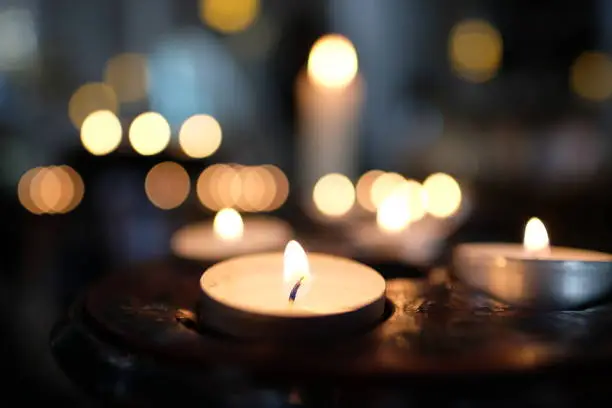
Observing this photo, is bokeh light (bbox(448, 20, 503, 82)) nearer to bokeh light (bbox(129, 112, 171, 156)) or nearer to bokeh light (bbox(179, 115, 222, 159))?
bokeh light (bbox(179, 115, 222, 159))

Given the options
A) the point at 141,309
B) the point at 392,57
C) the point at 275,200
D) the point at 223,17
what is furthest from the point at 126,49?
the point at 141,309

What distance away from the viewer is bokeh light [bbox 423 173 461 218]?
106 cm

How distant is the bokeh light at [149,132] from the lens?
75.0 inches

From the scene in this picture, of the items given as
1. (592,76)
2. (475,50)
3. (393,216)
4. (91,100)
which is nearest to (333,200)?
(393,216)

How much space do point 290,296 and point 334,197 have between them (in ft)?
2.91

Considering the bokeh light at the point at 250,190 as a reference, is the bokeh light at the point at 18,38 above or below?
above

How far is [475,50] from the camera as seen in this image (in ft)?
7.41

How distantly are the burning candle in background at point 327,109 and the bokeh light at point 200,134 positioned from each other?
1.58ft

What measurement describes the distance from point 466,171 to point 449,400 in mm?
1916

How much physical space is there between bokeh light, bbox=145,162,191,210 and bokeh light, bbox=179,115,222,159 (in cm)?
62

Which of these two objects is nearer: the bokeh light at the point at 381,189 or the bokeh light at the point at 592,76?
the bokeh light at the point at 381,189

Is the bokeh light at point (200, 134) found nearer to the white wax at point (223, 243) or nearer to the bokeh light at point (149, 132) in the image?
the bokeh light at point (149, 132)

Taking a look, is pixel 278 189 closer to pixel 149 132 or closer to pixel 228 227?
pixel 149 132

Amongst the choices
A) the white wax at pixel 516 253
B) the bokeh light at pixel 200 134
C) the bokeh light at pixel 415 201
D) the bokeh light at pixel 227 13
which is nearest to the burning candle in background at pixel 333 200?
the bokeh light at pixel 415 201
